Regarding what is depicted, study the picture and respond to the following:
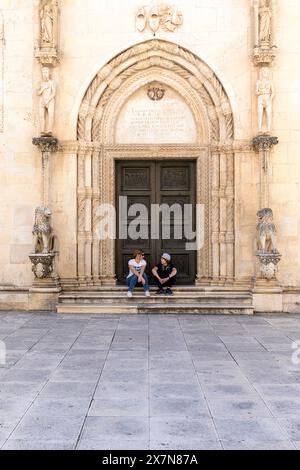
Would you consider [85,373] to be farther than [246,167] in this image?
No

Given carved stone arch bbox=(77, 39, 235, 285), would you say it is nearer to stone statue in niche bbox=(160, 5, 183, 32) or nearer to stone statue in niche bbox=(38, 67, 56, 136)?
stone statue in niche bbox=(160, 5, 183, 32)

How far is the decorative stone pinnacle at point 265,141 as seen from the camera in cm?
1310

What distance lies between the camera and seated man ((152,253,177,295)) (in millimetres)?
13326

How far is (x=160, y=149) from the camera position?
1403 centimetres

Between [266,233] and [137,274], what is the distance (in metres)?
3.03

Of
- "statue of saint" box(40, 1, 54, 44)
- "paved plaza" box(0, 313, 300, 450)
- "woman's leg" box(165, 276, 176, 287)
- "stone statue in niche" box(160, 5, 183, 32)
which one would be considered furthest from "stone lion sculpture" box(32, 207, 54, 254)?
"stone statue in niche" box(160, 5, 183, 32)

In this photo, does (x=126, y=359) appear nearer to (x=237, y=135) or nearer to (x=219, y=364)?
(x=219, y=364)

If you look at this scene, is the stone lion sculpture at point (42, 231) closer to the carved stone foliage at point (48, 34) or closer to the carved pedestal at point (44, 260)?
the carved pedestal at point (44, 260)

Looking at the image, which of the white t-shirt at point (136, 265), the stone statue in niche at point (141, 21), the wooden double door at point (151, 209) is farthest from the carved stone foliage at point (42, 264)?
the stone statue in niche at point (141, 21)

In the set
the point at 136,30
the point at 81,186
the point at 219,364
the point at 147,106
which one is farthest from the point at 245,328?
the point at 136,30

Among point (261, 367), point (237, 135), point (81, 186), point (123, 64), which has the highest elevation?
point (123, 64)

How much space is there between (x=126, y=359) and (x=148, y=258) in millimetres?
6682

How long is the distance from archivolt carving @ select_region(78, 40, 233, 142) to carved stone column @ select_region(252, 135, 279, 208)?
2.76ft
